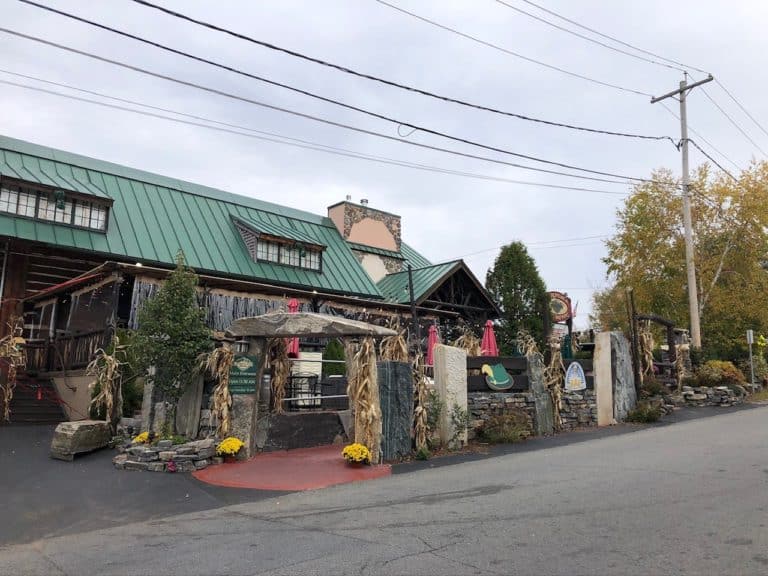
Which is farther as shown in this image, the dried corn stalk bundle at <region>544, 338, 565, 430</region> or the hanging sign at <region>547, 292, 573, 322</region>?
the hanging sign at <region>547, 292, 573, 322</region>

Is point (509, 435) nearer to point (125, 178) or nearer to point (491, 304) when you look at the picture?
point (491, 304)

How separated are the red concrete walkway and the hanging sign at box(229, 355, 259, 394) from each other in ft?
3.99

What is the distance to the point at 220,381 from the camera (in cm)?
1044

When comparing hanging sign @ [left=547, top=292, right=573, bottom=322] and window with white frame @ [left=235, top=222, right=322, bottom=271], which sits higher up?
window with white frame @ [left=235, top=222, right=322, bottom=271]

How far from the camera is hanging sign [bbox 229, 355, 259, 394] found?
10.4 m

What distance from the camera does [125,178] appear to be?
1953 cm

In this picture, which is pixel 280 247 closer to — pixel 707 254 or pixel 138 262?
pixel 138 262

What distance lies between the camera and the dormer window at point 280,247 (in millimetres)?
19922

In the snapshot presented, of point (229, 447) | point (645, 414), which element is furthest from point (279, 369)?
point (645, 414)

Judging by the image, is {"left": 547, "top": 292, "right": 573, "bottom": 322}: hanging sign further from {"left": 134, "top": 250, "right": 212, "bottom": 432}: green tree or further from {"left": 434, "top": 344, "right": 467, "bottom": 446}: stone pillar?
{"left": 134, "top": 250, "right": 212, "bottom": 432}: green tree

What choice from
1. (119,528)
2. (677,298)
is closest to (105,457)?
(119,528)

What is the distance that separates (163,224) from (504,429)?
12200mm

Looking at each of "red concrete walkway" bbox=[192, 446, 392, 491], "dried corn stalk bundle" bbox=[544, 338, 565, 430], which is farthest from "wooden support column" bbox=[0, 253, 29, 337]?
"dried corn stalk bundle" bbox=[544, 338, 565, 430]

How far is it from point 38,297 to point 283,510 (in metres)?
12.7
